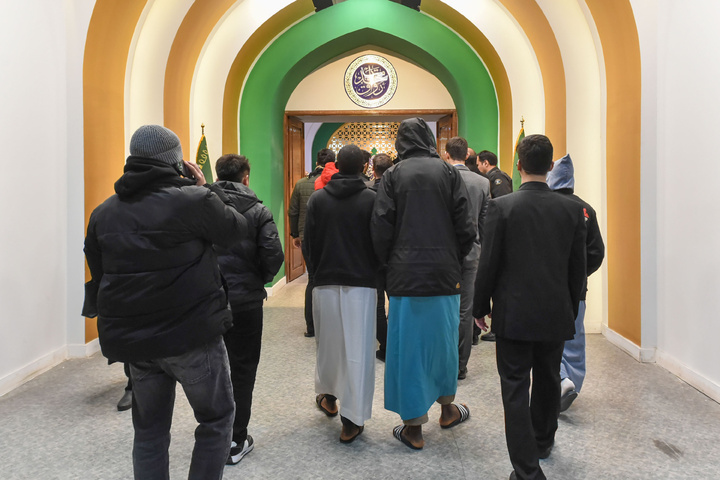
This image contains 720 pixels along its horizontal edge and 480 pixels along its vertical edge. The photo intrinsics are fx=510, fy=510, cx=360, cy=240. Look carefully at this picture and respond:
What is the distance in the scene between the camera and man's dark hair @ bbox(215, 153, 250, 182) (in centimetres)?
223

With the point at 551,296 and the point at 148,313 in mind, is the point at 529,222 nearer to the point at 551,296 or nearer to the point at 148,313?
the point at 551,296

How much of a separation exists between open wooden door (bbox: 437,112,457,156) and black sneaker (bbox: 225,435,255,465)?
18.5 ft

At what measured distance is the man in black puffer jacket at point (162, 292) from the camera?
1.54 metres

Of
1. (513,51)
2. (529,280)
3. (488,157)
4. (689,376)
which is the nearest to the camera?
(529,280)

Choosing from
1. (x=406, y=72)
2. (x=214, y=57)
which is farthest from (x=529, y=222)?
(x=406, y=72)

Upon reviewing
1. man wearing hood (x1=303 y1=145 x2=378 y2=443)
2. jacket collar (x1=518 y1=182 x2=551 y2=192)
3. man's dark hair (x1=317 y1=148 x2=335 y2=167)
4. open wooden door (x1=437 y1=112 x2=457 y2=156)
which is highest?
open wooden door (x1=437 y1=112 x2=457 y2=156)

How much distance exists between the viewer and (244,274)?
2.21m

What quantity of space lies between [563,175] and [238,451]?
2.00m

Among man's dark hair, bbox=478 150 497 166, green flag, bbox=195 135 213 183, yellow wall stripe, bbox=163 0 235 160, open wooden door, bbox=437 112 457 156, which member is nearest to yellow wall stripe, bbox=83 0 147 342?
yellow wall stripe, bbox=163 0 235 160

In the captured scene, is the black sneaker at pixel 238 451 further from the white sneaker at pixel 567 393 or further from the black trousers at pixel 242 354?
the white sneaker at pixel 567 393

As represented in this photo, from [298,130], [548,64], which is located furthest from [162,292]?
[298,130]

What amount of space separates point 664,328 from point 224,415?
3.19m

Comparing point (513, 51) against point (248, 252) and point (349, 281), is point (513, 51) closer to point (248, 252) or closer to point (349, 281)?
point (349, 281)

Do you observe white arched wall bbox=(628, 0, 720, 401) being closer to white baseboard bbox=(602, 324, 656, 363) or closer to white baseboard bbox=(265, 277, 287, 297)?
white baseboard bbox=(602, 324, 656, 363)
